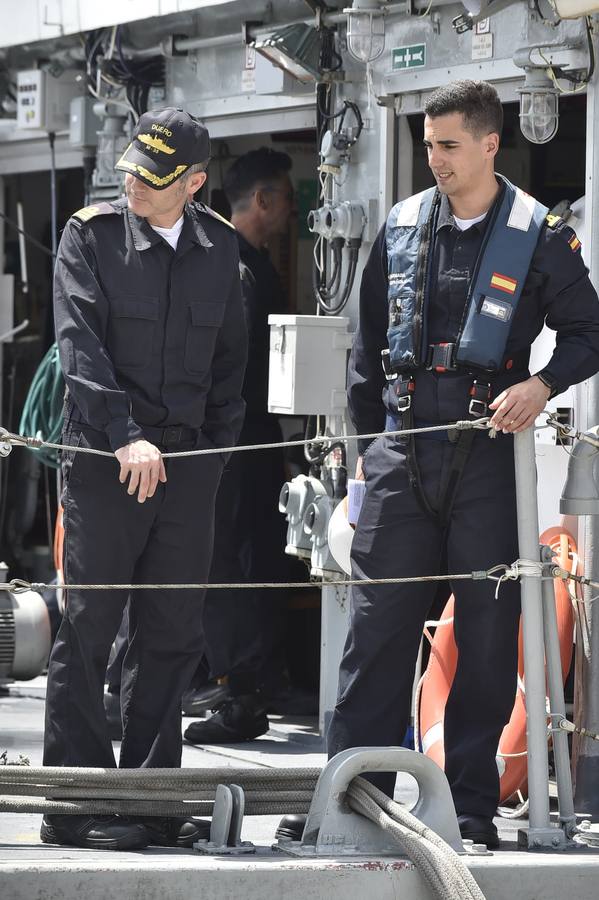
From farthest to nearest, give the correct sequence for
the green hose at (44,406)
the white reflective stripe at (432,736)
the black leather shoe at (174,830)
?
1. the green hose at (44,406)
2. the white reflective stripe at (432,736)
3. the black leather shoe at (174,830)

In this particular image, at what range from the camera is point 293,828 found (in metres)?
4.55

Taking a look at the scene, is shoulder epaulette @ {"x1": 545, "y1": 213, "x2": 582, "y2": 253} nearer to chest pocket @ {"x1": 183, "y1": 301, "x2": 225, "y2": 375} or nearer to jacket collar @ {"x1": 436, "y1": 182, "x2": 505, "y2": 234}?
jacket collar @ {"x1": 436, "y1": 182, "x2": 505, "y2": 234}

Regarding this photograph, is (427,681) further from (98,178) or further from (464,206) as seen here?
(98,178)

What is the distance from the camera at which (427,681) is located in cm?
589

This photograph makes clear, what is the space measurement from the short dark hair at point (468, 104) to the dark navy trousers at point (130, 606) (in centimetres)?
113

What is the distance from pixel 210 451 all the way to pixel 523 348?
0.91m

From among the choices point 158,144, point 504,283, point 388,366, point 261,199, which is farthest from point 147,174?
point 261,199

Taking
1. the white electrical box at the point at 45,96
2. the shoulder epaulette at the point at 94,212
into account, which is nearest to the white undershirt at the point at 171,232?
the shoulder epaulette at the point at 94,212

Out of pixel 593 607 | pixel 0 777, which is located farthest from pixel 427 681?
pixel 0 777

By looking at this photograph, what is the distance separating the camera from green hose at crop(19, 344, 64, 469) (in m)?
8.31

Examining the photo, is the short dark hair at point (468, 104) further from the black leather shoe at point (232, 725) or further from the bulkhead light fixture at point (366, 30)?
the black leather shoe at point (232, 725)

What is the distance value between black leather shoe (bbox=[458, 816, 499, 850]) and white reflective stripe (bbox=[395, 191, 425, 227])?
1.62 meters

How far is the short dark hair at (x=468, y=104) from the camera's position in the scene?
4609mm

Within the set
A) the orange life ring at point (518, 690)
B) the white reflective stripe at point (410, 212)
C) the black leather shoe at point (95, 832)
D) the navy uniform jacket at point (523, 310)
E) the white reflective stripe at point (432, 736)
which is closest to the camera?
the black leather shoe at point (95, 832)
